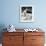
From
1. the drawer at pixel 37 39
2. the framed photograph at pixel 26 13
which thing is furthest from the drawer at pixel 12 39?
the framed photograph at pixel 26 13

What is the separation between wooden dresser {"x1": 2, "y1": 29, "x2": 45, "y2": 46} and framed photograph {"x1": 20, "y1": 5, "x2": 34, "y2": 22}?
0.64 meters

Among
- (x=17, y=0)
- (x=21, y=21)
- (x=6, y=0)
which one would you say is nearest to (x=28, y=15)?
(x=21, y=21)

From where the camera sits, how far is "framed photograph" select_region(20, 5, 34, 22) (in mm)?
4004

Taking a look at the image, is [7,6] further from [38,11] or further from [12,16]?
[38,11]

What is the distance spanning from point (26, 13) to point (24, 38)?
0.91 metres

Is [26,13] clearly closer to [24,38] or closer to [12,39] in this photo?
[24,38]

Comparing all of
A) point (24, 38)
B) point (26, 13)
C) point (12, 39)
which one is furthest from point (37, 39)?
point (26, 13)

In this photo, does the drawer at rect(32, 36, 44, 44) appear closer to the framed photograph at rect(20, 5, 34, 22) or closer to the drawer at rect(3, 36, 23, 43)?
the drawer at rect(3, 36, 23, 43)

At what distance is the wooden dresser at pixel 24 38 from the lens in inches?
140

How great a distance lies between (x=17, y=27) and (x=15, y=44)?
70 cm

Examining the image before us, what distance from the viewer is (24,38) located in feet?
11.7

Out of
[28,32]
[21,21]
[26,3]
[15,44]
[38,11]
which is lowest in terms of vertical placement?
[15,44]

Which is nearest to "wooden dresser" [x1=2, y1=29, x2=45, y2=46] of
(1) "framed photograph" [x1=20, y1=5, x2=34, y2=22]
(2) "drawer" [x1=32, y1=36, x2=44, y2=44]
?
(2) "drawer" [x1=32, y1=36, x2=44, y2=44]

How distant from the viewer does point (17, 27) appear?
408 centimetres
